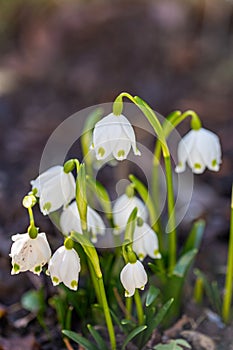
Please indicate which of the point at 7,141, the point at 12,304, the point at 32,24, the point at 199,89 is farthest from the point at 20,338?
the point at 32,24

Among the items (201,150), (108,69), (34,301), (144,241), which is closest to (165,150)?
(201,150)

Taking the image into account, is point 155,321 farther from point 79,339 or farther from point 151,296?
point 79,339

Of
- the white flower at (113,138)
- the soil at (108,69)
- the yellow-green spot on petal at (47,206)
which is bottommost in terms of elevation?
the yellow-green spot on petal at (47,206)

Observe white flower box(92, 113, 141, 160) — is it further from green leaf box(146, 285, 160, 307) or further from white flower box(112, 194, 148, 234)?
green leaf box(146, 285, 160, 307)

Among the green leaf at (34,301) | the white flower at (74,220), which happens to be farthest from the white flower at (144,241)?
the green leaf at (34,301)

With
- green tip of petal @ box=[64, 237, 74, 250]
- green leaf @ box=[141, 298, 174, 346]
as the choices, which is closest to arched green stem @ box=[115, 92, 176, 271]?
green leaf @ box=[141, 298, 174, 346]

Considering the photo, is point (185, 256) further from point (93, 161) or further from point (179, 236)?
point (179, 236)

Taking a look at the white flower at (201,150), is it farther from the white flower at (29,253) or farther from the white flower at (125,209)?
the white flower at (29,253)

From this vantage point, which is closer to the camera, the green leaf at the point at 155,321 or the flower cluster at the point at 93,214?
the flower cluster at the point at 93,214
